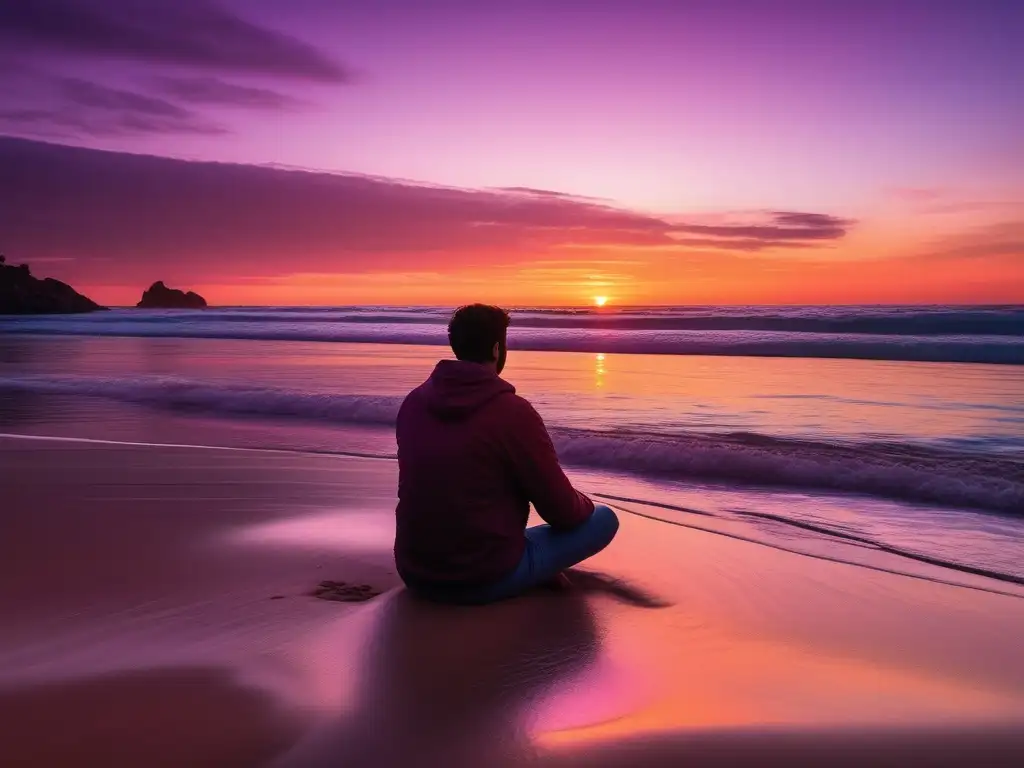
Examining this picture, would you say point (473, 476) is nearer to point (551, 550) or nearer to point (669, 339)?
point (551, 550)

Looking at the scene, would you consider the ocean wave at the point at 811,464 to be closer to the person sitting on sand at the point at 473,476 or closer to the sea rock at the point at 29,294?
the person sitting on sand at the point at 473,476

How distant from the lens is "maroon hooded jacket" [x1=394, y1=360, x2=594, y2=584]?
343 cm

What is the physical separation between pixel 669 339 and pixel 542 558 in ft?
78.5

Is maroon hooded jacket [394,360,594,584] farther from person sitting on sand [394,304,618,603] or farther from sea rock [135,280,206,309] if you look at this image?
sea rock [135,280,206,309]

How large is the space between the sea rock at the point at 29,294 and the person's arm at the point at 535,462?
60.5 m

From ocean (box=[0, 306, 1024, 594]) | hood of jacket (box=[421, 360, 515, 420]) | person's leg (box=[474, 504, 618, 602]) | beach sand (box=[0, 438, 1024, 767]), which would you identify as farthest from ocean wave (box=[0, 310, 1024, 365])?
hood of jacket (box=[421, 360, 515, 420])

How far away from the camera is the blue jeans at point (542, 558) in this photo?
12.0 ft

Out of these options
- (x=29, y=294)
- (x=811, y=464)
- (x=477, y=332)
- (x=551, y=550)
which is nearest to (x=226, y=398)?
(x=811, y=464)

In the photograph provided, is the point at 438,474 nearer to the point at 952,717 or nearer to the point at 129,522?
the point at 952,717

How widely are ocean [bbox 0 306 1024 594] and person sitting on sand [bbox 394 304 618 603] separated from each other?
2.14 metres

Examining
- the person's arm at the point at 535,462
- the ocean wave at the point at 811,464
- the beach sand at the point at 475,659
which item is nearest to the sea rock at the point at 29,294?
A: the ocean wave at the point at 811,464

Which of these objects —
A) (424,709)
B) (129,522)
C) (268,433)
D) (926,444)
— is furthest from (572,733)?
(268,433)

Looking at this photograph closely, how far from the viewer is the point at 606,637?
11.1 feet

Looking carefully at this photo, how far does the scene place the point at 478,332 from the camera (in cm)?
349
